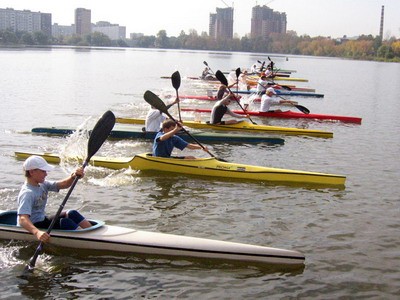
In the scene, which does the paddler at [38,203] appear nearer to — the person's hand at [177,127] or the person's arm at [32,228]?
the person's arm at [32,228]

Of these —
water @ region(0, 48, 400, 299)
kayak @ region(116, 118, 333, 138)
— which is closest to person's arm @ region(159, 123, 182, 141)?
water @ region(0, 48, 400, 299)

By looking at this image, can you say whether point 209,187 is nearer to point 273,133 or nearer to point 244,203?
point 244,203

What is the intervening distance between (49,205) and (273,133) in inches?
404

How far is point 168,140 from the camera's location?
42.4 feet

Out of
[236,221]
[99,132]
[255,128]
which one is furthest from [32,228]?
[255,128]

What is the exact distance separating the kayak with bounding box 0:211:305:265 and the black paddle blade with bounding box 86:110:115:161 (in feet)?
4.67

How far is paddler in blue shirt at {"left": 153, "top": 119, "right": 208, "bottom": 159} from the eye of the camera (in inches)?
491

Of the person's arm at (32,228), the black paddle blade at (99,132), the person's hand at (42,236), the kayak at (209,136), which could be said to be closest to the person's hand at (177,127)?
the black paddle blade at (99,132)

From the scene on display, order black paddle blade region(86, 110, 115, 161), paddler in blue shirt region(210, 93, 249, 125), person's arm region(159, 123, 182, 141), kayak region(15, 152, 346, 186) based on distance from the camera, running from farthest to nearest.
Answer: paddler in blue shirt region(210, 93, 249, 125), kayak region(15, 152, 346, 186), person's arm region(159, 123, 182, 141), black paddle blade region(86, 110, 115, 161)

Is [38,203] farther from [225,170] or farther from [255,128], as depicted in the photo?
[255,128]

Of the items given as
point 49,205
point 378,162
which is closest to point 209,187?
point 49,205

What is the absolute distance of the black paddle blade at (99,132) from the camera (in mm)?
9039

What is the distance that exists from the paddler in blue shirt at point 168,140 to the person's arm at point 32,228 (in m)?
5.22

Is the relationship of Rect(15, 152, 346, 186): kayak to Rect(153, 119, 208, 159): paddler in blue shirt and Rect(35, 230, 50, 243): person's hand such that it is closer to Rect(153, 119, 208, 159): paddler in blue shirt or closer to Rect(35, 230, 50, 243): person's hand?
Rect(153, 119, 208, 159): paddler in blue shirt
